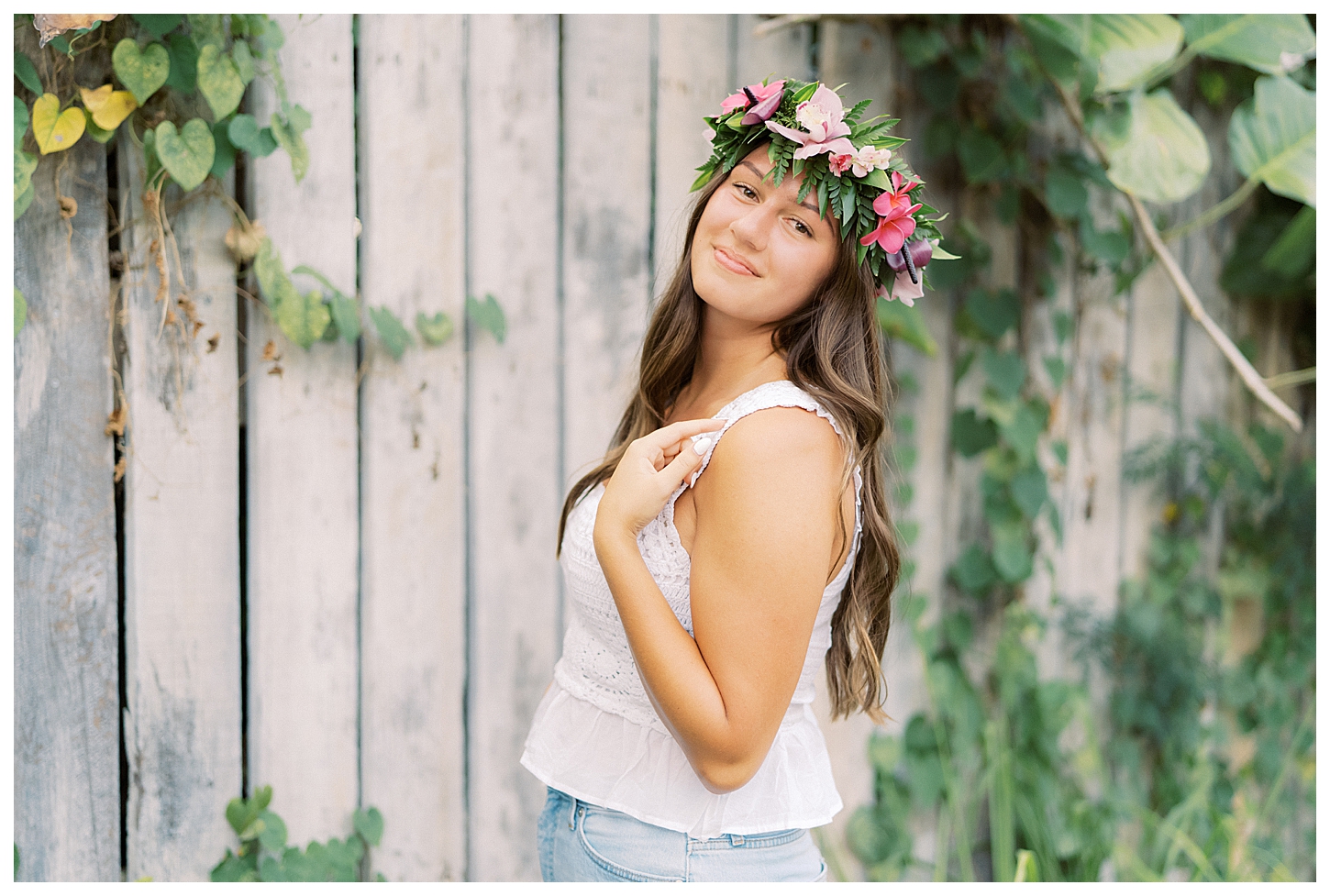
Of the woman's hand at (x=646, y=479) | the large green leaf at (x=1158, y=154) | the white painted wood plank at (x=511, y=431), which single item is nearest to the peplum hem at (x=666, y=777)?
the woman's hand at (x=646, y=479)

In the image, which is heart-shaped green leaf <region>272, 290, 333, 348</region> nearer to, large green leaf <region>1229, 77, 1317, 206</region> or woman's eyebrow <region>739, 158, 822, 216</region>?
woman's eyebrow <region>739, 158, 822, 216</region>

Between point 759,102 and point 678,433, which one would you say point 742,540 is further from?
point 759,102

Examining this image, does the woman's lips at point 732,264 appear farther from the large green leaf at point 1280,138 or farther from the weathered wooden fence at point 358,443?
the large green leaf at point 1280,138

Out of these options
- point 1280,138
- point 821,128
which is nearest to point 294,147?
point 821,128

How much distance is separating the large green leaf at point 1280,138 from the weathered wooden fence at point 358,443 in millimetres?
742

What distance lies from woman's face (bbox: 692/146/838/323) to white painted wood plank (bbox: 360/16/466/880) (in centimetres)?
71

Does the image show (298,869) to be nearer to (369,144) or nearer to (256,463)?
(256,463)

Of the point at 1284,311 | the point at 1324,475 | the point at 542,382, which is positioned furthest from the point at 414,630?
the point at 1284,311

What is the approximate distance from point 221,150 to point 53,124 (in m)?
0.25

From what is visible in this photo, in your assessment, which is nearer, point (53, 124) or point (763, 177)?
point (763, 177)

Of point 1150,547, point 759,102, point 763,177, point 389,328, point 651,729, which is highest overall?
point 759,102

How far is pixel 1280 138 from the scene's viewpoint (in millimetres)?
1859

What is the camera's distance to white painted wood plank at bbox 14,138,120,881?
150 cm

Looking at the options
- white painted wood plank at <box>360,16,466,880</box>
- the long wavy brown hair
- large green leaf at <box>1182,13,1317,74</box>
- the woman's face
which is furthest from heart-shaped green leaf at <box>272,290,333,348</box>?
large green leaf at <box>1182,13,1317,74</box>
